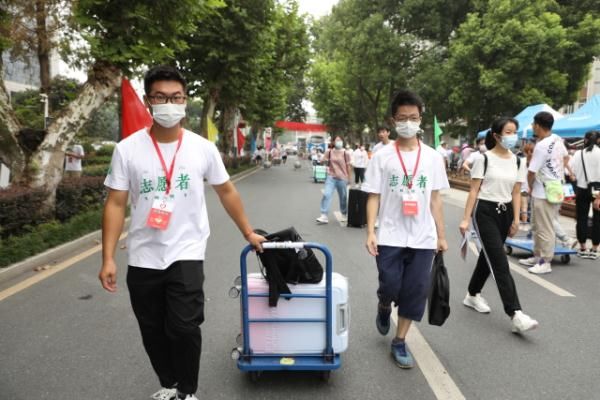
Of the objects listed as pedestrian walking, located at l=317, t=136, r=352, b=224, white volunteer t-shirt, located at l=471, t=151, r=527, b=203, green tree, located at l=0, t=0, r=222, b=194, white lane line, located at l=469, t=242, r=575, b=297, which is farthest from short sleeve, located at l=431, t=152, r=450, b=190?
pedestrian walking, located at l=317, t=136, r=352, b=224

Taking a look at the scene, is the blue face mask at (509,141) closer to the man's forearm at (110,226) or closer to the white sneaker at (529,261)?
the white sneaker at (529,261)

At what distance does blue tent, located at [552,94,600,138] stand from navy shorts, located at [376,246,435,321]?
9889 millimetres

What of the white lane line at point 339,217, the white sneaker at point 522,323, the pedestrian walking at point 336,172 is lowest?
the white lane line at point 339,217

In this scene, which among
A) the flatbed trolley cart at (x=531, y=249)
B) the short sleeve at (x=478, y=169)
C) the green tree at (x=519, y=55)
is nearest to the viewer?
the short sleeve at (x=478, y=169)

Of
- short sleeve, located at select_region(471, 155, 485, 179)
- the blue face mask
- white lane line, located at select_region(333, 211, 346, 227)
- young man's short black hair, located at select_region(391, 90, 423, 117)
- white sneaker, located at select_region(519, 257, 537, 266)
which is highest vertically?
young man's short black hair, located at select_region(391, 90, 423, 117)

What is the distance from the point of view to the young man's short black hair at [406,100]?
138 inches

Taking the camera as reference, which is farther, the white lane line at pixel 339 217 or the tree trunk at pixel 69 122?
the white lane line at pixel 339 217

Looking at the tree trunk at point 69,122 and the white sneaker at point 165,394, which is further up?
the tree trunk at point 69,122

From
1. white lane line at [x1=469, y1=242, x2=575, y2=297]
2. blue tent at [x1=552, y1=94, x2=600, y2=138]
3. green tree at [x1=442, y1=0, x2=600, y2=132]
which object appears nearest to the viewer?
white lane line at [x1=469, y1=242, x2=575, y2=297]

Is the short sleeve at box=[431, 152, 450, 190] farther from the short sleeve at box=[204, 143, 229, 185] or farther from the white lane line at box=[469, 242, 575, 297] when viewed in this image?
the white lane line at box=[469, 242, 575, 297]

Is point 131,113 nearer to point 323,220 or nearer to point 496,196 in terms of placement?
point 323,220

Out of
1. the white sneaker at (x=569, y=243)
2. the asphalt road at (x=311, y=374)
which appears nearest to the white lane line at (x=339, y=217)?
the white sneaker at (x=569, y=243)

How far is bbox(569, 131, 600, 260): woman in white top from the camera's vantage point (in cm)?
A: 737

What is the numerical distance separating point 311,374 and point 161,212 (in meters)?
1.56
